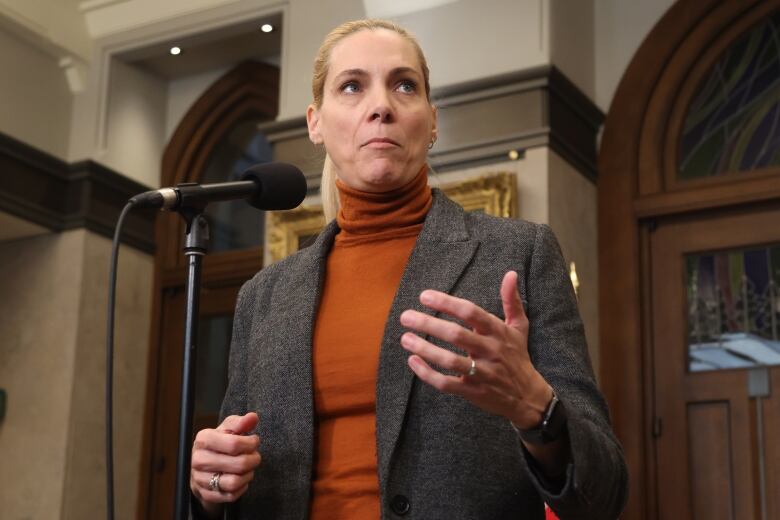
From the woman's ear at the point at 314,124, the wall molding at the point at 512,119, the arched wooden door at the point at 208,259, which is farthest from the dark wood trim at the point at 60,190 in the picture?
the woman's ear at the point at 314,124

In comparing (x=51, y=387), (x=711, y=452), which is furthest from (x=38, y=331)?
(x=711, y=452)

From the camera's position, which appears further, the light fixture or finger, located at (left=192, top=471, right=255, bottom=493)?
the light fixture

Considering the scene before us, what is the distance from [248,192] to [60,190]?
189 inches

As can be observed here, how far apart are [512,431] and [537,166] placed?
3285 millimetres

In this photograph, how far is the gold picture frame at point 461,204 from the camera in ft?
15.7

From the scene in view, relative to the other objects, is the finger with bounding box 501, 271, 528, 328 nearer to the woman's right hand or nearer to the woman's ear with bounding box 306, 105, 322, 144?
the woman's right hand

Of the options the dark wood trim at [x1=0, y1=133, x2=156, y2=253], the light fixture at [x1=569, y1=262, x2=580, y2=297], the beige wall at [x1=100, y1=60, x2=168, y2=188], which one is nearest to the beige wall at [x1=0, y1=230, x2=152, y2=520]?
the dark wood trim at [x1=0, y1=133, x2=156, y2=253]

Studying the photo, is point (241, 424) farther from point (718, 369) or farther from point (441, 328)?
point (718, 369)

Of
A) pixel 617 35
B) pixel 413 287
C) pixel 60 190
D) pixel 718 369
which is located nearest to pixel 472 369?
pixel 413 287

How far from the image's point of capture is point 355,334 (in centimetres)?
173

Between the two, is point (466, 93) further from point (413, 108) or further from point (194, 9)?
point (413, 108)

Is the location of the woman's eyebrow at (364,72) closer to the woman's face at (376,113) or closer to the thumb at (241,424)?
the woman's face at (376,113)

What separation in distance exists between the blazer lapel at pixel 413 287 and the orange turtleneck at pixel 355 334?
1.2 inches

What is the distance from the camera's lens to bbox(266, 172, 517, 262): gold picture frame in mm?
4785
